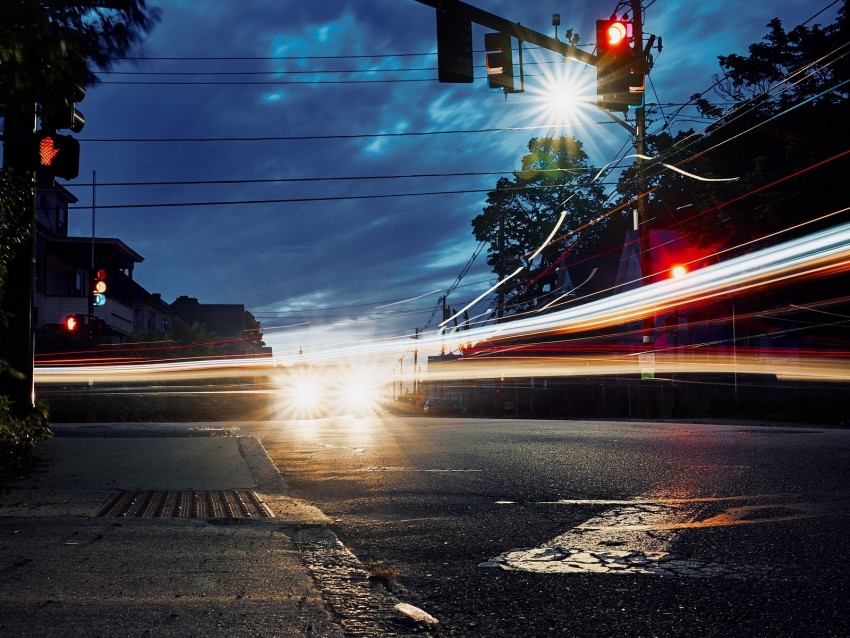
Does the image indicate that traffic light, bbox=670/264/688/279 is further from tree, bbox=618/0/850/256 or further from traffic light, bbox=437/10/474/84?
traffic light, bbox=437/10/474/84

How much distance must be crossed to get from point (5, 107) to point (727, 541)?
778 centimetres

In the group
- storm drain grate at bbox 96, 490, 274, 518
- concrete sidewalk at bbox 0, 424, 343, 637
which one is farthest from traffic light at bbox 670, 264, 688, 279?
storm drain grate at bbox 96, 490, 274, 518

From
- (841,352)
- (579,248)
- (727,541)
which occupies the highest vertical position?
(579,248)

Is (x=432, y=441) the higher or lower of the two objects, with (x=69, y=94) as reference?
lower

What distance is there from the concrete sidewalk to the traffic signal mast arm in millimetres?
7108

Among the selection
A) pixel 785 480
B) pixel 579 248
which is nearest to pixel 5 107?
pixel 785 480

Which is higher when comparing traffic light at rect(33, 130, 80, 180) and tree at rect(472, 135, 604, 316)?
tree at rect(472, 135, 604, 316)

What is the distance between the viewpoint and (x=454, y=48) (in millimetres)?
12773

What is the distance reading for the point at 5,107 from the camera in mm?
8430

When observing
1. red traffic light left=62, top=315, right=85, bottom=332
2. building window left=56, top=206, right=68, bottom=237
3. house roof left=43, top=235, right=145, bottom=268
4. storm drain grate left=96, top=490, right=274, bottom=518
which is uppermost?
building window left=56, top=206, right=68, bottom=237

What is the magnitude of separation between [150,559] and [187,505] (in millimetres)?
1902

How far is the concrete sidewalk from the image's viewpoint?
3.92 meters

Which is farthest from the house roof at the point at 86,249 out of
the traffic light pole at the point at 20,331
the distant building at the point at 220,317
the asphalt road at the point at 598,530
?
the distant building at the point at 220,317

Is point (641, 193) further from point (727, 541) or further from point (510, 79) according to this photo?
point (727, 541)
